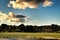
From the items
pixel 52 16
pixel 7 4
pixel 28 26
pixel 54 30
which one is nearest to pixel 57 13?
pixel 52 16

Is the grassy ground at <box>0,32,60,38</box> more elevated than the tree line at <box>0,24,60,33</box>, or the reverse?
the tree line at <box>0,24,60,33</box>

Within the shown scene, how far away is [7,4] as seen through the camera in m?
4.70

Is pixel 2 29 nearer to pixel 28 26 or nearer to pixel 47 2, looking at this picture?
pixel 28 26

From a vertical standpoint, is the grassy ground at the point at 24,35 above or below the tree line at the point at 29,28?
below

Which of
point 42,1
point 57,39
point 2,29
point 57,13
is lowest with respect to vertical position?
point 57,39

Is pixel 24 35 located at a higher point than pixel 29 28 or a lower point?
lower

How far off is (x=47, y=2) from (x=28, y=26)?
0.76 metres

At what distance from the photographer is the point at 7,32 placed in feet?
15.5

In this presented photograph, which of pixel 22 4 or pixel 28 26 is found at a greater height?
pixel 22 4

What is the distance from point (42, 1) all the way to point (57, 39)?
101 centimetres

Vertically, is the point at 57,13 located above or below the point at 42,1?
below

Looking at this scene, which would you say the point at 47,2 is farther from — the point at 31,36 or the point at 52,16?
the point at 31,36

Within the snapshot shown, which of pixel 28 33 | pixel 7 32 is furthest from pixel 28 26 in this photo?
pixel 7 32

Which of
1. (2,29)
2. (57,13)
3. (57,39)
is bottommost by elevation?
(57,39)
